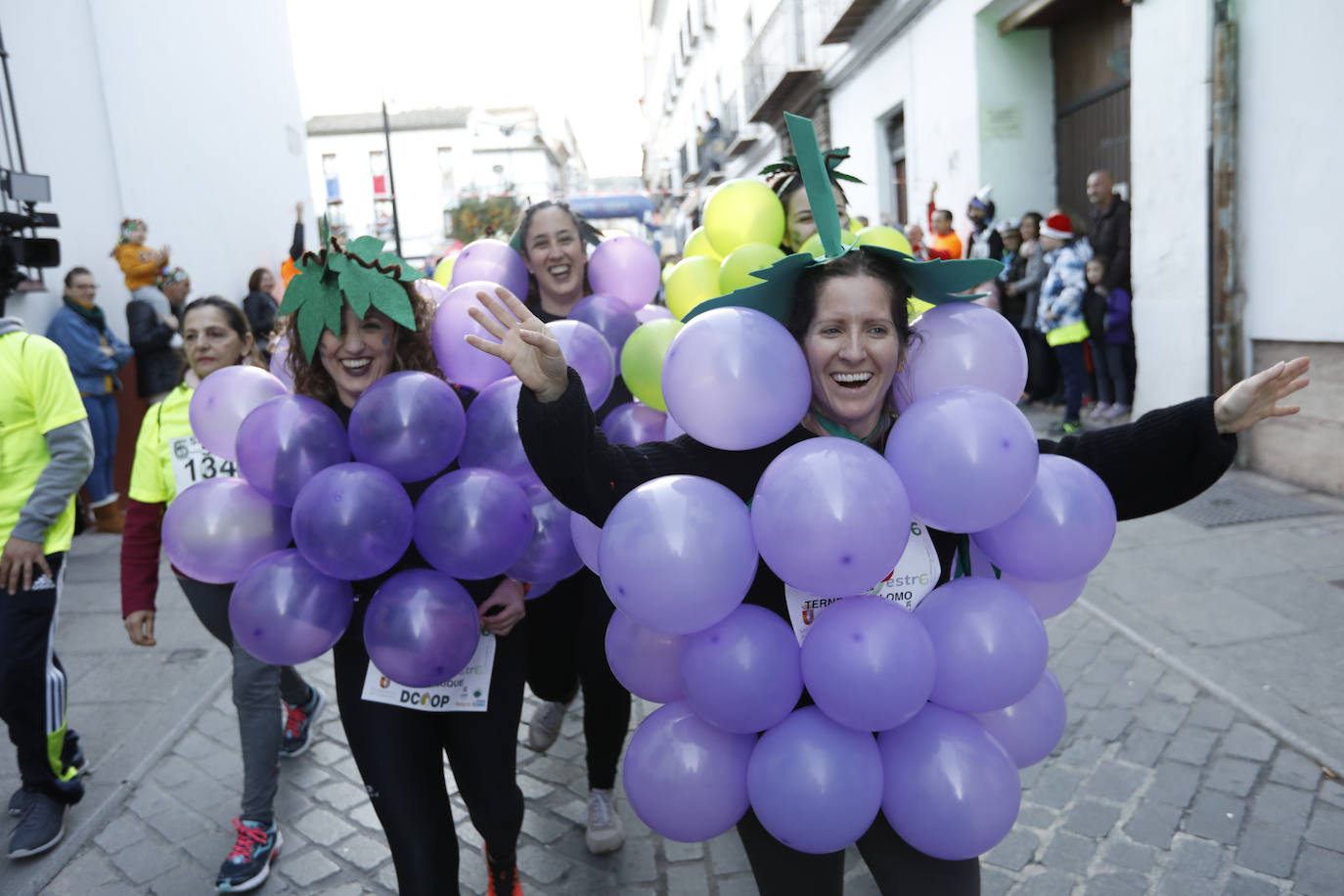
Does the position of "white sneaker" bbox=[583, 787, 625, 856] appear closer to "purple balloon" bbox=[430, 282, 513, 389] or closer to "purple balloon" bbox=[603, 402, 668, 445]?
"purple balloon" bbox=[603, 402, 668, 445]

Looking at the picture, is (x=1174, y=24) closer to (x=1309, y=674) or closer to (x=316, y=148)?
(x=1309, y=674)

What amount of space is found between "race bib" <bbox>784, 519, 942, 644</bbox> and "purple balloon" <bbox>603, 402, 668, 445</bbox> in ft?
3.26

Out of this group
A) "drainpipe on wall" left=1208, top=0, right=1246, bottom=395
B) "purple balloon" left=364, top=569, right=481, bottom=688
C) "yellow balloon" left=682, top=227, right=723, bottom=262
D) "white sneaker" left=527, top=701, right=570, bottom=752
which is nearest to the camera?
"purple balloon" left=364, top=569, right=481, bottom=688

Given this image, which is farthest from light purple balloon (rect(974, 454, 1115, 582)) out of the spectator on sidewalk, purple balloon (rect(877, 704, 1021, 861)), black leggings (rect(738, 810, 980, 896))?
the spectator on sidewalk

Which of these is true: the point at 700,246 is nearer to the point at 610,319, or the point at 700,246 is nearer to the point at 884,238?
the point at 610,319

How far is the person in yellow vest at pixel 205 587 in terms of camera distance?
3.01 metres

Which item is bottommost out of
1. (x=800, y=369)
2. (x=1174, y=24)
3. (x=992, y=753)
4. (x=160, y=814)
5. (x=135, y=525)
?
(x=160, y=814)

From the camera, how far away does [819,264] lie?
73.7 inches

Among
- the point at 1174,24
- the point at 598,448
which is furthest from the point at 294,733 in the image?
the point at 1174,24

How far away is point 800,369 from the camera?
179 centimetres

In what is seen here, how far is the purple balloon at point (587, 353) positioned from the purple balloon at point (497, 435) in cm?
17

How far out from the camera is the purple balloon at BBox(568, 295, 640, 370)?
3.06 m

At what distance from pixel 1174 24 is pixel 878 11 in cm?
649

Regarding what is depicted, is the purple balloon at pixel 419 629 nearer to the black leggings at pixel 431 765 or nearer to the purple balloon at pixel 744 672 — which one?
the black leggings at pixel 431 765
